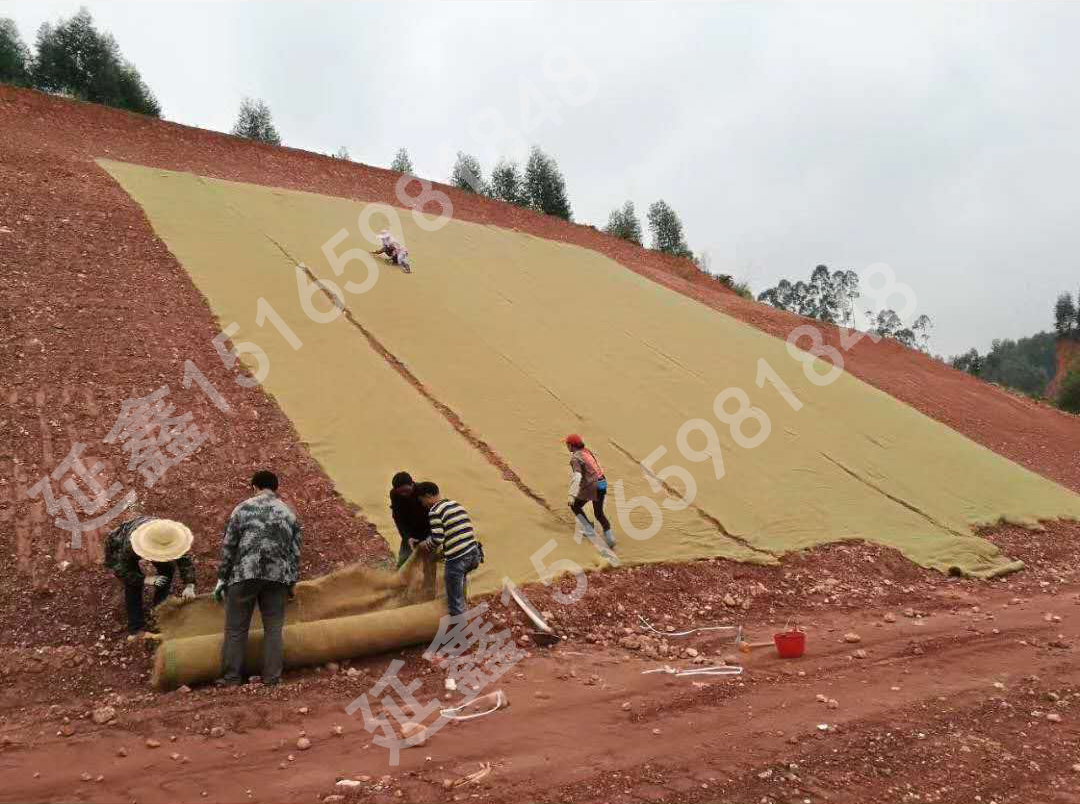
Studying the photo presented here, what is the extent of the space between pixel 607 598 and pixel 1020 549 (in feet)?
19.5

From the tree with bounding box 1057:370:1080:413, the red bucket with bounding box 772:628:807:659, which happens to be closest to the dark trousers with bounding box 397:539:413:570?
the red bucket with bounding box 772:628:807:659

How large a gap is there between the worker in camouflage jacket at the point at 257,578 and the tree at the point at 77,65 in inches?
835

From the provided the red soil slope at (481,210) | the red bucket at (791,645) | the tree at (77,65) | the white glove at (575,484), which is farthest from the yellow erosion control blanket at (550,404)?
the tree at (77,65)

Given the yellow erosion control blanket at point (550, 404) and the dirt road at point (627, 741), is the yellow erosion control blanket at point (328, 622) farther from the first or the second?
the yellow erosion control blanket at point (550, 404)

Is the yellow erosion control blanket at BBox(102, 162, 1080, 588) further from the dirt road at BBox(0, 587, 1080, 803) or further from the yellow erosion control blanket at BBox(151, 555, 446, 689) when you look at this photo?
the dirt road at BBox(0, 587, 1080, 803)

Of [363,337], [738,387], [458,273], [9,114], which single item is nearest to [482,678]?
[363,337]

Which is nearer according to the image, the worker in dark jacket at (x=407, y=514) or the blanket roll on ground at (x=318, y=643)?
the blanket roll on ground at (x=318, y=643)

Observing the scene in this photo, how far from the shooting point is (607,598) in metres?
6.08

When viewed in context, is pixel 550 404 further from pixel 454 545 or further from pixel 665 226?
pixel 665 226

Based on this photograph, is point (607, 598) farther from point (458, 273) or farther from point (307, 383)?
point (458, 273)

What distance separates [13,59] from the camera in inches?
819

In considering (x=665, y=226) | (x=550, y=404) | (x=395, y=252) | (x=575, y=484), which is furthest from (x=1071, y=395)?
(x=575, y=484)

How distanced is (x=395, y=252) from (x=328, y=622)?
8427 mm

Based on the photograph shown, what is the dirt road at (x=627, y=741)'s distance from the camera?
3479 millimetres
